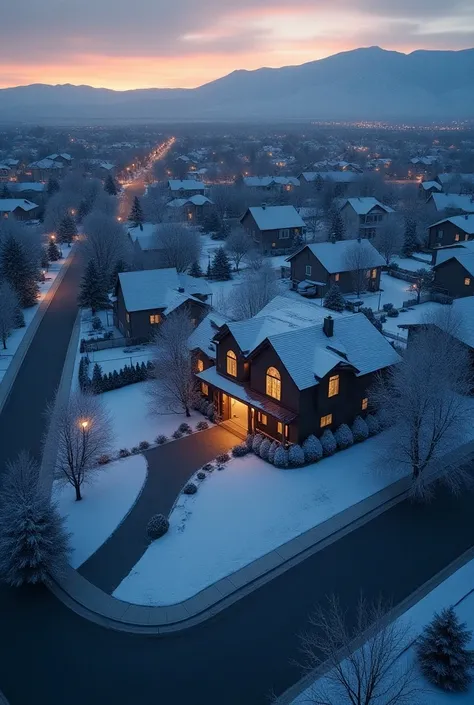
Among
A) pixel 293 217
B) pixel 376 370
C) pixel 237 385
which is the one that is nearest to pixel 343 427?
pixel 376 370

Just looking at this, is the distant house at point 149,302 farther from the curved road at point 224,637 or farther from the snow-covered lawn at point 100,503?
the curved road at point 224,637

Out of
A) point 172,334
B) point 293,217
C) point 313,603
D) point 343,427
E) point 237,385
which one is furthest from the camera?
point 293,217

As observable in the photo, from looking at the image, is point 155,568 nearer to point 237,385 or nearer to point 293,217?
point 237,385

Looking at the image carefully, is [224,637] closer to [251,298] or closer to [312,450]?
[312,450]

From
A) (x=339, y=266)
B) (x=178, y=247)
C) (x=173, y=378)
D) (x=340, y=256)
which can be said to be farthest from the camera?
(x=178, y=247)

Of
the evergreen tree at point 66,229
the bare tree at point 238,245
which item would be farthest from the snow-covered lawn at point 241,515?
the evergreen tree at point 66,229

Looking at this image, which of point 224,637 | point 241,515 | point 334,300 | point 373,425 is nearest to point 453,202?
point 334,300

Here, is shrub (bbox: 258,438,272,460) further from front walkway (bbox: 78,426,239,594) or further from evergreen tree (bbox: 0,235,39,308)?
evergreen tree (bbox: 0,235,39,308)
